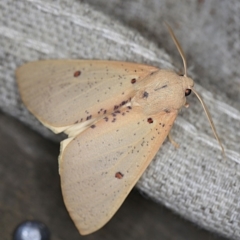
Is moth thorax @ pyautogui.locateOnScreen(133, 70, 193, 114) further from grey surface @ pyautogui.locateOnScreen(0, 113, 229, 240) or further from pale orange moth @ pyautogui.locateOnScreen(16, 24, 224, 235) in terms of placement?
grey surface @ pyautogui.locateOnScreen(0, 113, 229, 240)

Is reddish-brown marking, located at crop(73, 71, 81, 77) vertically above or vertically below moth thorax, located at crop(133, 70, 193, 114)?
below

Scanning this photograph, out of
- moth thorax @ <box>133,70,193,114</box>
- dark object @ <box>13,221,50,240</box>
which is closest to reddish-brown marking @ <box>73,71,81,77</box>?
moth thorax @ <box>133,70,193,114</box>

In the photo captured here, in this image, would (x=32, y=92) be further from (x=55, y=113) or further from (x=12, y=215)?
(x=12, y=215)

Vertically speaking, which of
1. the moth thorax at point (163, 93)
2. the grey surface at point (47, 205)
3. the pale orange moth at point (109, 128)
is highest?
the moth thorax at point (163, 93)

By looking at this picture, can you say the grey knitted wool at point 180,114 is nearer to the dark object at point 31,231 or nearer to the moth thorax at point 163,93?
the moth thorax at point 163,93

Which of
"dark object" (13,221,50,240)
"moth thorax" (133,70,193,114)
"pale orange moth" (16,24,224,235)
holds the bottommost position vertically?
"dark object" (13,221,50,240)

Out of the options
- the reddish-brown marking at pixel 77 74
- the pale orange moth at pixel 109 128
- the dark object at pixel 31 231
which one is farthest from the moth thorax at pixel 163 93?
the dark object at pixel 31 231
